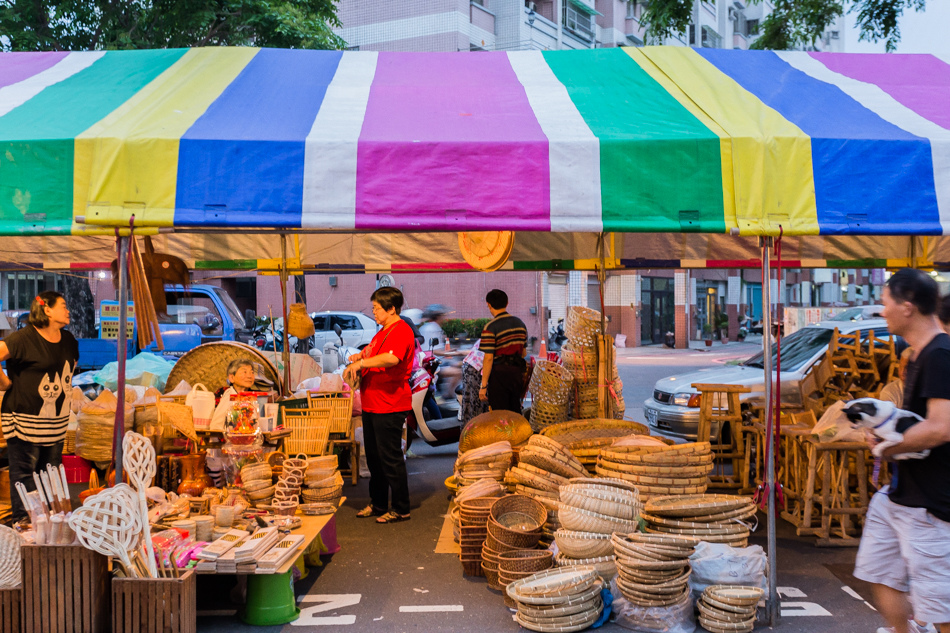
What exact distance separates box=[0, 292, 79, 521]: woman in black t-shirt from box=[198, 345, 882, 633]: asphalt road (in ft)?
5.77

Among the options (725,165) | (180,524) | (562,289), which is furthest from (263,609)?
(562,289)

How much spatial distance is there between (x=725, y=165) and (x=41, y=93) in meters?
4.21

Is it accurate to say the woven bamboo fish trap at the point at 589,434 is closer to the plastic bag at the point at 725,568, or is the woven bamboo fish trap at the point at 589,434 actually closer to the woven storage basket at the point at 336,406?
the plastic bag at the point at 725,568

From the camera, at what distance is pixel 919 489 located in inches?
117

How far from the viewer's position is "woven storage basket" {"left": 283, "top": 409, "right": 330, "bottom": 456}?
20.7 feet

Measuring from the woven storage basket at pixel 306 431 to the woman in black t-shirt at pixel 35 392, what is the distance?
67.1 inches

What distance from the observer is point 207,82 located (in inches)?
193

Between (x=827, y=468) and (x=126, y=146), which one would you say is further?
(x=827, y=468)

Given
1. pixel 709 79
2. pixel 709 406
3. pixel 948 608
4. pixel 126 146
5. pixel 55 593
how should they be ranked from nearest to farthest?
pixel 948 608, pixel 55 593, pixel 126 146, pixel 709 79, pixel 709 406

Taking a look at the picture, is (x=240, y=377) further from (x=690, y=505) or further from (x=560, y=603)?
(x=690, y=505)

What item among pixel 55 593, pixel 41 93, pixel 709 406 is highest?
pixel 41 93

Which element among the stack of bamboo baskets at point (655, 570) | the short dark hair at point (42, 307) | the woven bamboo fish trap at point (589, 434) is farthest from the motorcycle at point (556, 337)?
the stack of bamboo baskets at point (655, 570)

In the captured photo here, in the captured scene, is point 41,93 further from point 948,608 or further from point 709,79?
point 948,608

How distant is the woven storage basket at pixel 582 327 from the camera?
7.23m
